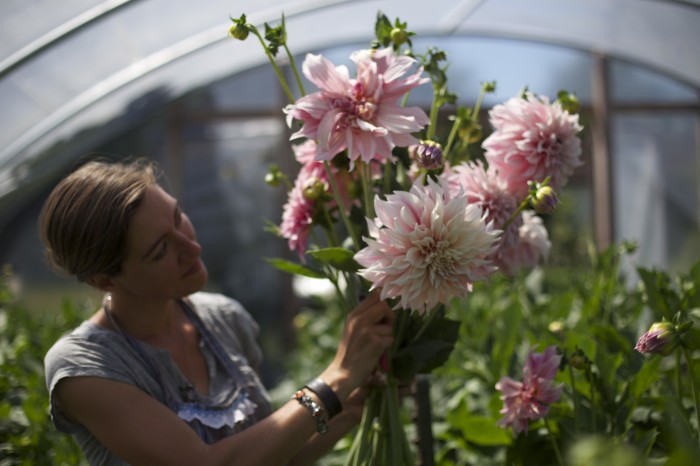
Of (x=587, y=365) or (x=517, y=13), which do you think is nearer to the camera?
(x=587, y=365)

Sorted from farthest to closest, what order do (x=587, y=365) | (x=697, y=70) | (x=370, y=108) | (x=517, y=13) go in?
(x=517, y=13) → (x=697, y=70) → (x=587, y=365) → (x=370, y=108)

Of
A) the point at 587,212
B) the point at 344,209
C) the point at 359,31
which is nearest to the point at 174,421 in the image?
the point at 344,209

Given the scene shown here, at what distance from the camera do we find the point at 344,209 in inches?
47.6

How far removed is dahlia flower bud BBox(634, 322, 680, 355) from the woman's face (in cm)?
73

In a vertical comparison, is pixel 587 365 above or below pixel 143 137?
below

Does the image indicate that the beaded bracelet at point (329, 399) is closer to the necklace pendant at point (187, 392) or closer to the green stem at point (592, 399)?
the necklace pendant at point (187, 392)

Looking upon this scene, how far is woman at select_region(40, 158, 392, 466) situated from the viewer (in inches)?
47.1

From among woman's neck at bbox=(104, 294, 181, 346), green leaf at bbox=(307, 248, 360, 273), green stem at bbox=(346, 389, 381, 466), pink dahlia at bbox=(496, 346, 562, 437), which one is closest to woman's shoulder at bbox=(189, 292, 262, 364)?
woman's neck at bbox=(104, 294, 181, 346)

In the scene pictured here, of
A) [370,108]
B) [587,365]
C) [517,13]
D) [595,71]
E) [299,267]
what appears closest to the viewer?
[370,108]

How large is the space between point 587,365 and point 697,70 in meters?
1.70

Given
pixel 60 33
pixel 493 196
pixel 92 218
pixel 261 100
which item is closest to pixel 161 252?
pixel 92 218

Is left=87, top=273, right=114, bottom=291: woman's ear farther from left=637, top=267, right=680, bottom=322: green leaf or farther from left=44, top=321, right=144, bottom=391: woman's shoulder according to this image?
left=637, top=267, right=680, bottom=322: green leaf

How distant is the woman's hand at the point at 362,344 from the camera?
4.01 feet

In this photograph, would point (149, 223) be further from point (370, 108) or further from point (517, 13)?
point (517, 13)
